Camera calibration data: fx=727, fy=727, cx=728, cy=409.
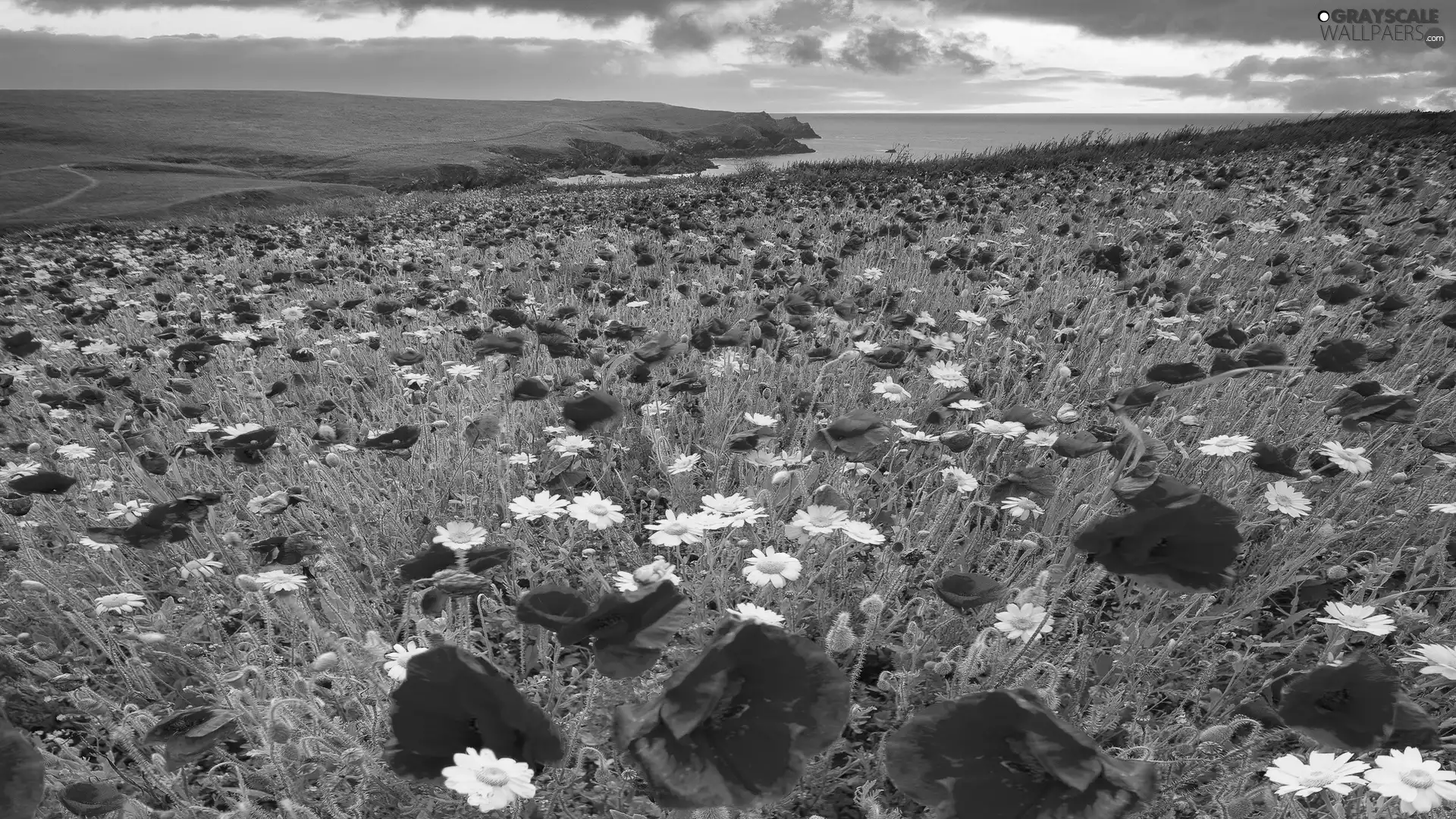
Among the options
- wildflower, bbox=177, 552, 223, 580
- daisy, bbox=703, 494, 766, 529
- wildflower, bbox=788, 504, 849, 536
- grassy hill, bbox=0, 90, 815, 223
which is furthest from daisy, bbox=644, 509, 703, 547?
grassy hill, bbox=0, 90, 815, 223

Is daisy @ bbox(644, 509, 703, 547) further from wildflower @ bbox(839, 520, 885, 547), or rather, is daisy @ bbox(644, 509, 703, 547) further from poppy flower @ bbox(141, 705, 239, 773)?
poppy flower @ bbox(141, 705, 239, 773)

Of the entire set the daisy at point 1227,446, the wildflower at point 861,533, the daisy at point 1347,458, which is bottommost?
the wildflower at point 861,533

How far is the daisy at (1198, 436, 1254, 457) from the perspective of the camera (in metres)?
2.13

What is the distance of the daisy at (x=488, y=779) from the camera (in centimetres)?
87

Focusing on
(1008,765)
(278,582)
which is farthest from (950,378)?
(278,582)

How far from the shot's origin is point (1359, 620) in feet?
4.97

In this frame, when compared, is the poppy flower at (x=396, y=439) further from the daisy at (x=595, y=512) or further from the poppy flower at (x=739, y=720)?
the poppy flower at (x=739, y=720)

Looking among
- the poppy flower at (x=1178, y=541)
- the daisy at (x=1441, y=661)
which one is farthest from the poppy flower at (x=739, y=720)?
the daisy at (x=1441, y=661)

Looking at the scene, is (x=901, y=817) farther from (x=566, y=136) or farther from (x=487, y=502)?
(x=566, y=136)

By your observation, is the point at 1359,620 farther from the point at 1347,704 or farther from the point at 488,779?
the point at 488,779

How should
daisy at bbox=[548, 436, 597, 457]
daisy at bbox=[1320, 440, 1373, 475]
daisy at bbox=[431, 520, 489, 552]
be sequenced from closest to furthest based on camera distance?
daisy at bbox=[431, 520, 489, 552], daisy at bbox=[1320, 440, 1373, 475], daisy at bbox=[548, 436, 597, 457]

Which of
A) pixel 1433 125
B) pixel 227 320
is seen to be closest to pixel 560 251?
pixel 227 320

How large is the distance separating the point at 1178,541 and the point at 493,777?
3.65 ft

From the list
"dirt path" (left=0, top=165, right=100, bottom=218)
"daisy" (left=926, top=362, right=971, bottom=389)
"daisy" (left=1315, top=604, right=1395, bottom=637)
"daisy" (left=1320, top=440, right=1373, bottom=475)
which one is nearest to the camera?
"daisy" (left=1315, top=604, right=1395, bottom=637)
